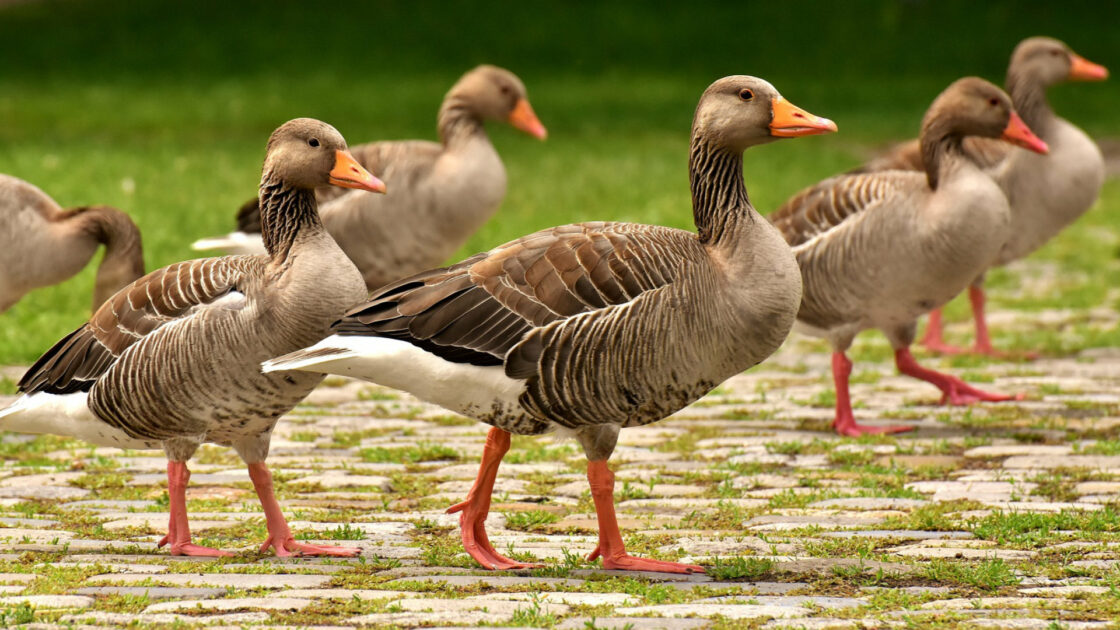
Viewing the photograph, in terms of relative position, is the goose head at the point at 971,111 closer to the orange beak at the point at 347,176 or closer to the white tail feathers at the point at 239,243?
the orange beak at the point at 347,176

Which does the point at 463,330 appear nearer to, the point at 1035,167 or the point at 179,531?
the point at 179,531

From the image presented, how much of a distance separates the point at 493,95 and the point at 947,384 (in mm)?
4277

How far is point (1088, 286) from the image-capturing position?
1371 centimetres

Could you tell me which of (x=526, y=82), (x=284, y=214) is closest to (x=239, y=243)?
(x=284, y=214)

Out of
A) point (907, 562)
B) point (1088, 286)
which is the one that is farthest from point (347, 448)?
point (1088, 286)

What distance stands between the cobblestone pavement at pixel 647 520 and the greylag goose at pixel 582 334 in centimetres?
49

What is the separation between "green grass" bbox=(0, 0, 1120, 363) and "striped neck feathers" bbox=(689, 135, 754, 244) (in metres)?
7.81

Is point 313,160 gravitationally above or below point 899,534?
above

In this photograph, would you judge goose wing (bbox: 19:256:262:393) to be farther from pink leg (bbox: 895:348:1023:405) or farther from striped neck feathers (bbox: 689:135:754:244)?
pink leg (bbox: 895:348:1023:405)

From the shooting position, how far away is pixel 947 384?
9.20m

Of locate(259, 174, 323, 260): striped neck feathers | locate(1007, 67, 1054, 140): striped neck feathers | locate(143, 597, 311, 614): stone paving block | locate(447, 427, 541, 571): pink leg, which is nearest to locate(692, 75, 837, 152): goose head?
locate(447, 427, 541, 571): pink leg

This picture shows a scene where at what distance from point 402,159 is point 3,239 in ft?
10.6

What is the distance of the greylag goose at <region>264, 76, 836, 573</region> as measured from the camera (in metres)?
5.46

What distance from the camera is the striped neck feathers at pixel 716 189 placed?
19.3ft
